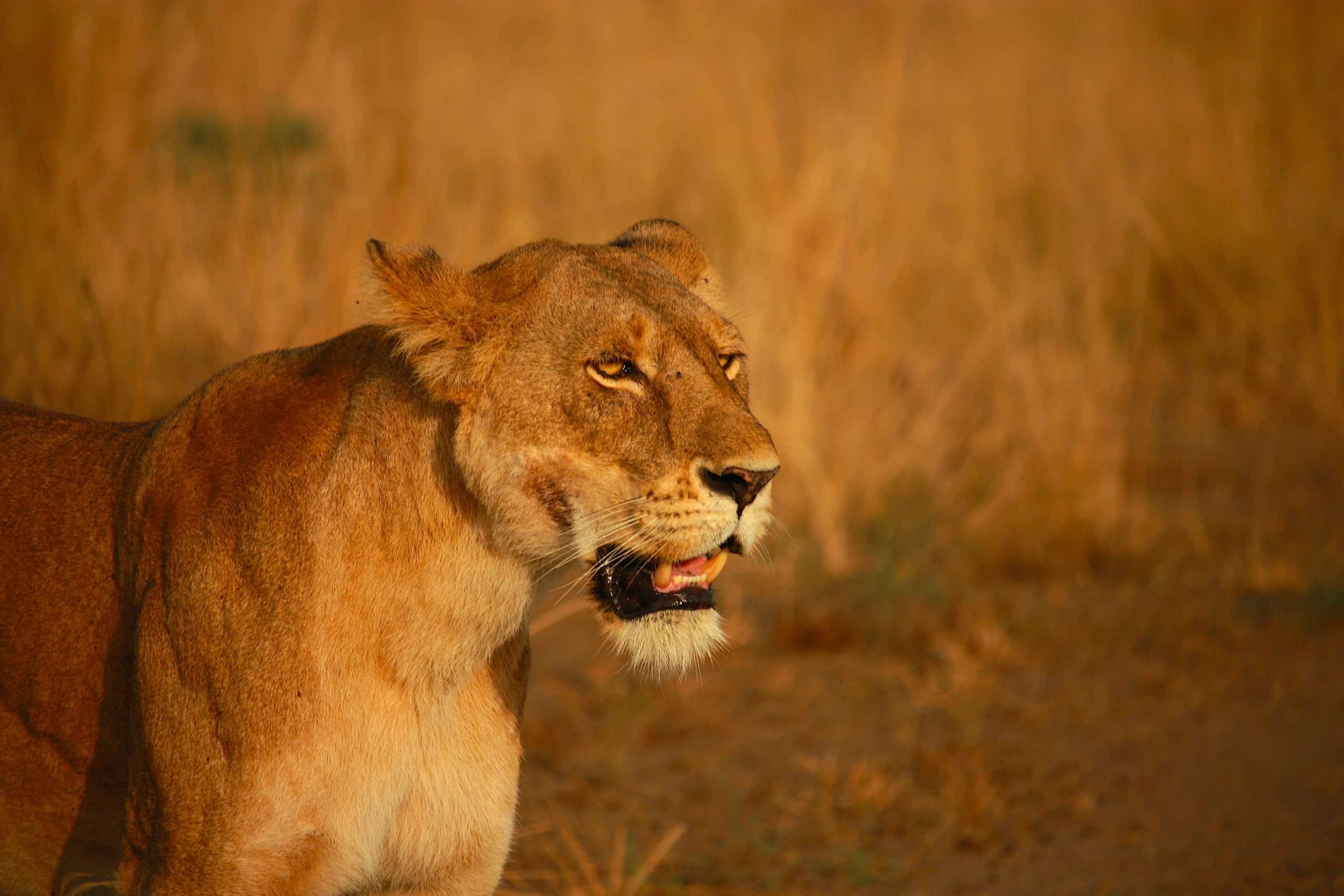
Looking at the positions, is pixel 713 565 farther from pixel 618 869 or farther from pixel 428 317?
pixel 618 869

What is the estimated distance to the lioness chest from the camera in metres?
2.56

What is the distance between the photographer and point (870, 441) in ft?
21.3

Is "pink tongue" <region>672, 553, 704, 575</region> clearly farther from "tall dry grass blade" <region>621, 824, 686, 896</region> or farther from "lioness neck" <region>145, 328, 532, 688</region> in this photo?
"tall dry grass blade" <region>621, 824, 686, 896</region>

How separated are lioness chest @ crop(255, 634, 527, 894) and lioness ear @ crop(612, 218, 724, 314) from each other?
953 mm

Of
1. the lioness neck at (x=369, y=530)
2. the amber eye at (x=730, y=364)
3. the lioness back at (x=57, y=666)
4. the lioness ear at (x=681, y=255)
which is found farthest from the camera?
the lioness ear at (x=681, y=255)

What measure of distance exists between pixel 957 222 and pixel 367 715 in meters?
6.36

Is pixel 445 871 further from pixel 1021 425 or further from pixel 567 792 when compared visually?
pixel 1021 425

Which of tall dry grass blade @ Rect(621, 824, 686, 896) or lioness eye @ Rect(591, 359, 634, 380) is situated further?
tall dry grass blade @ Rect(621, 824, 686, 896)

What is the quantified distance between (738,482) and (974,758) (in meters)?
2.34

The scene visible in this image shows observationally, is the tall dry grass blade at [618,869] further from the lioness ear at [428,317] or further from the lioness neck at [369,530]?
the lioness ear at [428,317]

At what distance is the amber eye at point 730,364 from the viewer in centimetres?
298

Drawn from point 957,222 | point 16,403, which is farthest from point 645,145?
point 16,403

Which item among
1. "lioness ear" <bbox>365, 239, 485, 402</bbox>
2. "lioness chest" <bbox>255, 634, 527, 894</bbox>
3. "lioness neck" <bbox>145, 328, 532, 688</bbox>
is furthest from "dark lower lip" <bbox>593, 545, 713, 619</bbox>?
"lioness ear" <bbox>365, 239, 485, 402</bbox>

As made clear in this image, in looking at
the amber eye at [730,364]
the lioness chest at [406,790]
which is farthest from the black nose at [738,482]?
the lioness chest at [406,790]
